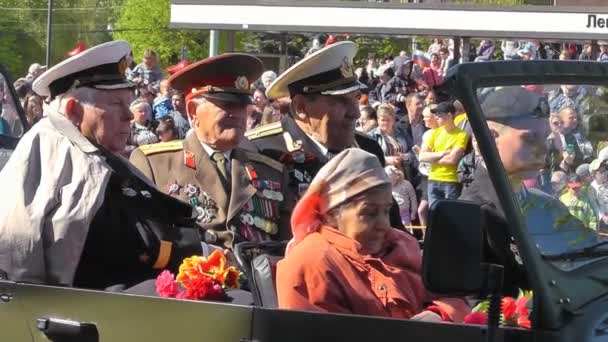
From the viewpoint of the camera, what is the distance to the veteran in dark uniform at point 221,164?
→ 5426 millimetres

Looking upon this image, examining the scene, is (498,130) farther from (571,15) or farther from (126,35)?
(126,35)

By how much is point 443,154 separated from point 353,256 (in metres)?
3.77

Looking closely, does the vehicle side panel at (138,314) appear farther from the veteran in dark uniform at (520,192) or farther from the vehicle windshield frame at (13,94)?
the vehicle windshield frame at (13,94)

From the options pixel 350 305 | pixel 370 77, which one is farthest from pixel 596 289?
pixel 370 77

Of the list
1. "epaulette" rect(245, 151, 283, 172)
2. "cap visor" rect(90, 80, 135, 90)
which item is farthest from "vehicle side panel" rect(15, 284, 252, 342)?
"epaulette" rect(245, 151, 283, 172)

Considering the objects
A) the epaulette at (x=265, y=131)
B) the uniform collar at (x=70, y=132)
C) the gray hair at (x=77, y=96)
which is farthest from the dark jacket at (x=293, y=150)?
the uniform collar at (x=70, y=132)

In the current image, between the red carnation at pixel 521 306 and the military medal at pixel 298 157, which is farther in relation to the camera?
the military medal at pixel 298 157

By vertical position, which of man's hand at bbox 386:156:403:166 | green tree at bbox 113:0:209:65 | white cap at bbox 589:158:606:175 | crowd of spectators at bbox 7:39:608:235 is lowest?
green tree at bbox 113:0:209:65

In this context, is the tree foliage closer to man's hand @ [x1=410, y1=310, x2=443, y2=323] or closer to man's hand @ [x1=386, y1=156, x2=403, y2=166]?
man's hand @ [x1=386, y1=156, x2=403, y2=166]

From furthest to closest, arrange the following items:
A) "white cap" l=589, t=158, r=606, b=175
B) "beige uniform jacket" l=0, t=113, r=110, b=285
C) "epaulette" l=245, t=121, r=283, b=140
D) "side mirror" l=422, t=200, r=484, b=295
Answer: "epaulette" l=245, t=121, r=283, b=140
"beige uniform jacket" l=0, t=113, r=110, b=285
"white cap" l=589, t=158, r=606, b=175
"side mirror" l=422, t=200, r=484, b=295

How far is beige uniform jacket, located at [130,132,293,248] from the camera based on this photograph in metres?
5.39

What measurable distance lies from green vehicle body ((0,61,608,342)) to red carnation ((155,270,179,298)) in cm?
25

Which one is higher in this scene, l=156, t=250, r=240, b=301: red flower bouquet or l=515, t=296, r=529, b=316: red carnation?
l=515, t=296, r=529, b=316: red carnation

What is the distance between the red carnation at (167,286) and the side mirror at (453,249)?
1.20m
